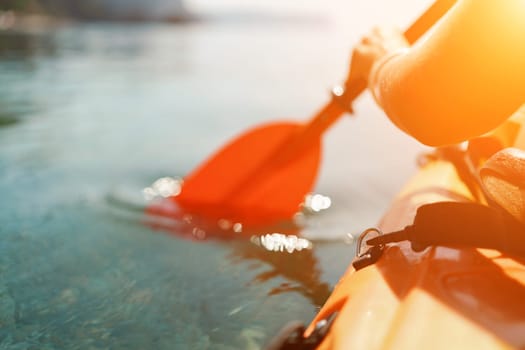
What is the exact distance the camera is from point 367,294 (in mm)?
1225

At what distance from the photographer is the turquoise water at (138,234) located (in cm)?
190

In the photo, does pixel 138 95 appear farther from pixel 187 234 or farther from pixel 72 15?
pixel 72 15

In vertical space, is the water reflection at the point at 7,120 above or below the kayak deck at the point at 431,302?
below

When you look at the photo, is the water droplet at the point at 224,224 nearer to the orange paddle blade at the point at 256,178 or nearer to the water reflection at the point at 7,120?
the orange paddle blade at the point at 256,178

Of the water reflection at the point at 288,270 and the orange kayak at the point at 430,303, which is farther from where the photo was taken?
the water reflection at the point at 288,270

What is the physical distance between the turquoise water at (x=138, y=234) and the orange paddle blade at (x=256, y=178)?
0.71ft

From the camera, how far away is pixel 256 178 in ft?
10.1

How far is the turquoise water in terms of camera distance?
1.90 meters

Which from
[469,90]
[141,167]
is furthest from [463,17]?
[141,167]

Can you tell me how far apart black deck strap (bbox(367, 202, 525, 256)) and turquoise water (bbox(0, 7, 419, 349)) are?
0.70 m

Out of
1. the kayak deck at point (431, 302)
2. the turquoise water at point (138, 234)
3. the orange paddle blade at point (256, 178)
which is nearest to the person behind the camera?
the kayak deck at point (431, 302)

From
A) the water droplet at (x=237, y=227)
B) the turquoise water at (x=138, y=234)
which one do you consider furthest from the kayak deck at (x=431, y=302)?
the water droplet at (x=237, y=227)

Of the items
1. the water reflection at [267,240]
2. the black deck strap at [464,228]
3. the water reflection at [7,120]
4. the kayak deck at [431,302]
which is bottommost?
the water reflection at [267,240]

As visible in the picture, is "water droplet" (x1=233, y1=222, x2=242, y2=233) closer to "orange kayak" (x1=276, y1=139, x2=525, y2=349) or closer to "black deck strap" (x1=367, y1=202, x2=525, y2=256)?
"orange kayak" (x1=276, y1=139, x2=525, y2=349)
